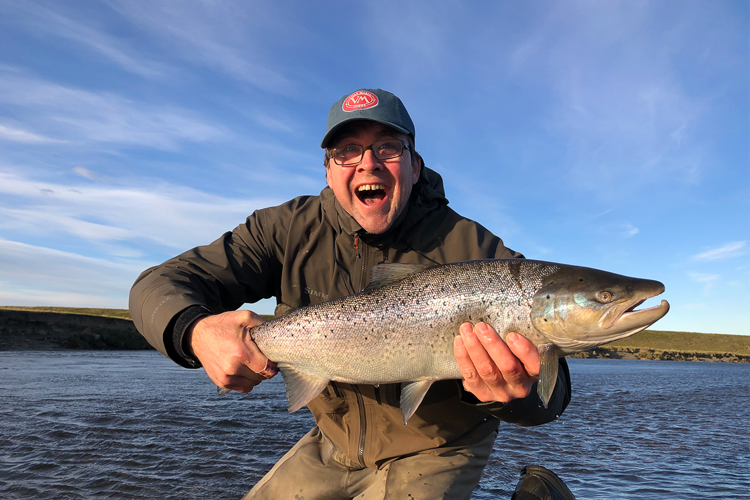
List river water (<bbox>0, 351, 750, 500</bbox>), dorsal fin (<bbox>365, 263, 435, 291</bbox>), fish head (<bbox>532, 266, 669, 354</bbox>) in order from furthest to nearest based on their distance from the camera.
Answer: river water (<bbox>0, 351, 750, 500</bbox>) → dorsal fin (<bbox>365, 263, 435, 291</bbox>) → fish head (<bbox>532, 266, 669, 354</bbox>)

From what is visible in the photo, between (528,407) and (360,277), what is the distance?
1531 millimetres

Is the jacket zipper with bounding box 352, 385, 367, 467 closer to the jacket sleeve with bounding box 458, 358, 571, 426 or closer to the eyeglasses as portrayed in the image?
the jacket sleeve with bounding box 458, 358, 571, 426

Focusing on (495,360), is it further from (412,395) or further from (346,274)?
(346,274)

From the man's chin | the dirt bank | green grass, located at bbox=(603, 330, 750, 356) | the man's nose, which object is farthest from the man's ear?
green grass, located at bbox=(603, 330, 750, 356)

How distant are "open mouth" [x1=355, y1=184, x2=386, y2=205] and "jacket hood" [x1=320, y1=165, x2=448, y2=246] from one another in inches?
7.2

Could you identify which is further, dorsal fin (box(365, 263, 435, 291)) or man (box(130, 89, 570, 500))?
man (box(130, 89, 570, 500))

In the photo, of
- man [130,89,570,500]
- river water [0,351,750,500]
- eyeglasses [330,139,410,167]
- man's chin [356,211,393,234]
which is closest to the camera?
man [130,89,570,500]

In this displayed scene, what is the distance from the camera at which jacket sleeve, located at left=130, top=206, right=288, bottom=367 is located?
9.32 feet

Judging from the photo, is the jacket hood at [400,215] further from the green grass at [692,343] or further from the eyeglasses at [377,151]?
the green grass at [692,343]

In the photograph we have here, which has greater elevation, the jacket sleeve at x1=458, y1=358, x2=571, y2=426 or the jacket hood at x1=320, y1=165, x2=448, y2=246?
the jacket hood at x1=320, y1=165, x2=448, y2=246

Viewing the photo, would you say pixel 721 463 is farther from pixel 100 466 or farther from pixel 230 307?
pixel 100 466

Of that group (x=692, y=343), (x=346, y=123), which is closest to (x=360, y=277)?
(x=346, y=123)

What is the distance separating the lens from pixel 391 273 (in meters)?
3.05

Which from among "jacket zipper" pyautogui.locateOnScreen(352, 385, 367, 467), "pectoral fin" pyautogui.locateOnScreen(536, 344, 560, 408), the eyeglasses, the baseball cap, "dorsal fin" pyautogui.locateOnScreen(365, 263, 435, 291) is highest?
the baseball cap
